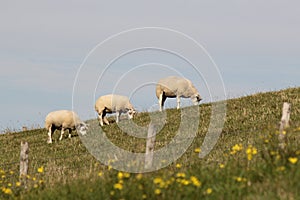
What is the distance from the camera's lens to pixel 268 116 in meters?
24.6

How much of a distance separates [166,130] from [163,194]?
666 inches

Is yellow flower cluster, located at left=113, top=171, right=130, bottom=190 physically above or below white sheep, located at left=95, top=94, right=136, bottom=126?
below

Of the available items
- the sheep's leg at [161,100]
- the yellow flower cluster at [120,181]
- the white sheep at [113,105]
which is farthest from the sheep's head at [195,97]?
the yellow flower cluster at [120,181]

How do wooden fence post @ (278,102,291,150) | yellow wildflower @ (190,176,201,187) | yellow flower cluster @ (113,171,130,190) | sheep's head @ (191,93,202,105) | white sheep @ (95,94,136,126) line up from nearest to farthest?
yellow wildflower @ (190,176,201,187) < yellow flower cluster @ (113,171,130,190) < wooden fence post @ (278,102,291,150) < white sheep @ (95,94,136,126) < sheep's head @ (191,93,202,105)

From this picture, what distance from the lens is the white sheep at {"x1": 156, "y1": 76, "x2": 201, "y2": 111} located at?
3406cm

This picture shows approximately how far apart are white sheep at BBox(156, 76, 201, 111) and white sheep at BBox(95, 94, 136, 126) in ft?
7.05

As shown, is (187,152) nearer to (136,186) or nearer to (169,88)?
(136,186)

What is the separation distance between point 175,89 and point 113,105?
14.1 feet

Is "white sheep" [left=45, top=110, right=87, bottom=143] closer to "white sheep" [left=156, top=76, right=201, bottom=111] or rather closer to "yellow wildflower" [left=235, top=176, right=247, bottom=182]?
"white sheep" [left=156, top=76, right=201, bottom=111]

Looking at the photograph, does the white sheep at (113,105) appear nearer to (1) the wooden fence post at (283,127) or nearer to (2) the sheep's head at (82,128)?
(2) the sheep's head at (82,128)

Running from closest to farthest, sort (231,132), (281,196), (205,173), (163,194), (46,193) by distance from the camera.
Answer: (281,196), (163,194), (205,173), (46,193), (231,132)

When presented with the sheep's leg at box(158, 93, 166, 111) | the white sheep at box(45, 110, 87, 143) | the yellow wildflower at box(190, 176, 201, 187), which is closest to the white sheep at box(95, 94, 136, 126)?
the sheep's leg at box(158, 93, 166, 111)

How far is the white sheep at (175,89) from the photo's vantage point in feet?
112

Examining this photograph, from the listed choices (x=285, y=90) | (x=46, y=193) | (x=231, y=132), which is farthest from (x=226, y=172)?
(x=285, y=90)
